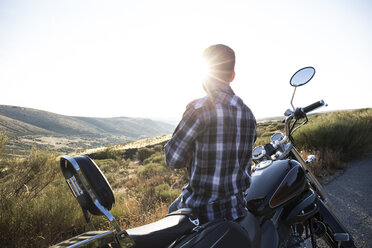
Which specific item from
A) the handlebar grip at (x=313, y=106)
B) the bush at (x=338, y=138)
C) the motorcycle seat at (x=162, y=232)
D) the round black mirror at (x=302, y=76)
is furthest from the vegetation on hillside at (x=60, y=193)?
the round black mirror at (x=302, y=76)

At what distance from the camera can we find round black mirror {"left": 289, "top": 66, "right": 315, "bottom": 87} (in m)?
2.03

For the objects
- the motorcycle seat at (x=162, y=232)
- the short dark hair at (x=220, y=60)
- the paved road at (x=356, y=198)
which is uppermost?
the short dark hair at (x=220, y=60)

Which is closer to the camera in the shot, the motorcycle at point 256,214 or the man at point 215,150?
the motorcycle at point 256,214

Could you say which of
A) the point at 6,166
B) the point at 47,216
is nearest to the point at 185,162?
the point at 47,216

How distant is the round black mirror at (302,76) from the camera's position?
6.64ft

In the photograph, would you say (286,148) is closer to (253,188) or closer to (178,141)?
(253,188)

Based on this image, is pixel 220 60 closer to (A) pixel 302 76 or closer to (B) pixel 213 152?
(B) pixel 213 152

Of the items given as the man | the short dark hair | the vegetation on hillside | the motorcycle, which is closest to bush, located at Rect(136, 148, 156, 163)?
the vegetation on hillside

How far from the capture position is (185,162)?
150 centimetres

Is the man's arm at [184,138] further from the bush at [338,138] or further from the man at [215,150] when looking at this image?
the bush at [338,138]

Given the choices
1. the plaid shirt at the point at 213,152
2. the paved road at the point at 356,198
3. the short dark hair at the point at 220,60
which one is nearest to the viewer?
the plaid shirt at the point at 213,152

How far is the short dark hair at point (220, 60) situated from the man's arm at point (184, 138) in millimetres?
379

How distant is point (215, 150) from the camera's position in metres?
1.34

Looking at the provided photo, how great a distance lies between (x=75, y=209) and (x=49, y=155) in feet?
5.66
